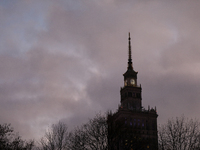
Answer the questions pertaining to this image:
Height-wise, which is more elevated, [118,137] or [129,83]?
[129,83]

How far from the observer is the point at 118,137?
212ft

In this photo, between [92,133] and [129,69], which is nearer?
[92,133]

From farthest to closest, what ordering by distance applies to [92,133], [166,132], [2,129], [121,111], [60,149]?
[121,111] < [60,149] < [92,133] < [166,132] < [2,129]

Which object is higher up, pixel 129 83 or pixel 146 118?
pixel 129 83

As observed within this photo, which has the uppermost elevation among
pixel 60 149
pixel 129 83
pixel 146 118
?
pixel 129 83

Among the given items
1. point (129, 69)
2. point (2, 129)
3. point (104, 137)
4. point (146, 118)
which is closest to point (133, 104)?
point (146, 118)

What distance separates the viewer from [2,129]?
43500 millimetres

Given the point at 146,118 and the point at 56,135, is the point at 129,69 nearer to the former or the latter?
the point at 146,118

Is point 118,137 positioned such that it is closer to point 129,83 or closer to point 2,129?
point 2,129

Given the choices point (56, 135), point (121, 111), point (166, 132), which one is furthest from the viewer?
point (121, 111)

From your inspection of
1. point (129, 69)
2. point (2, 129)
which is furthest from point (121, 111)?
point (2, 129)

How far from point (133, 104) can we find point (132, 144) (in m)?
84.0

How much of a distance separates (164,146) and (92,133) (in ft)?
56.5

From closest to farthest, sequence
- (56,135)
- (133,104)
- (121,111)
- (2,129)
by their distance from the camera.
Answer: (2,129) → (56,135) → (121,111) → (133,104)
